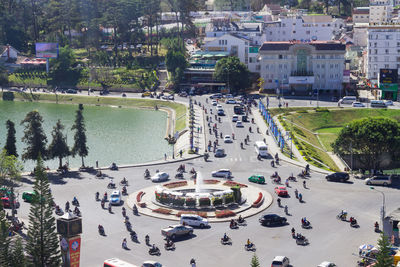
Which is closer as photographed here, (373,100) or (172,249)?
(172,249)

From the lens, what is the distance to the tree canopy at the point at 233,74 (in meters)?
145

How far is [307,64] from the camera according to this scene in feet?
486

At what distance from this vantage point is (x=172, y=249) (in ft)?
194

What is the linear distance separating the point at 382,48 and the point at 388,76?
15507 millimetres

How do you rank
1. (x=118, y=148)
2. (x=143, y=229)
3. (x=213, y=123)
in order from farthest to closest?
(x=213, y=123), (x=118, y=148), (x=143, y=229)

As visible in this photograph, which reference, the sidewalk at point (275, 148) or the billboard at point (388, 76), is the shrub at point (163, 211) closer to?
the sidewalk at point (275, 148)

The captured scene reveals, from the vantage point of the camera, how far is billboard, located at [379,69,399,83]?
13814 centimetres

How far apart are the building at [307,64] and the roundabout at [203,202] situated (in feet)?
245

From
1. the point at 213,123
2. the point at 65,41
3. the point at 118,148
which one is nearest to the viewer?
the point at 118,148

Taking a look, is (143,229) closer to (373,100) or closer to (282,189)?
(282,189)

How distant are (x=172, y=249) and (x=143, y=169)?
28965 mm

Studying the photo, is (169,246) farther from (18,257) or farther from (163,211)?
(18,257)

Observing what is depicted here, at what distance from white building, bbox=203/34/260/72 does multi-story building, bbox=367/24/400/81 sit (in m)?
25.5

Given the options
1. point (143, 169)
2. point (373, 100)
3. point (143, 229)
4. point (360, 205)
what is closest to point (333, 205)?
point (360, 205)
